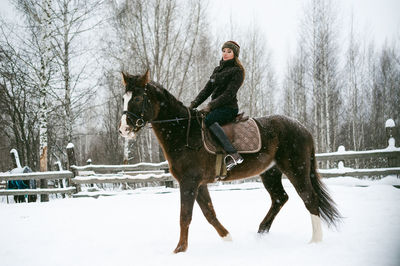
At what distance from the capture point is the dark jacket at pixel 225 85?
3.57 meters

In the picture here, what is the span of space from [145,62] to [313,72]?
1025cm

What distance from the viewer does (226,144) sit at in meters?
3.46

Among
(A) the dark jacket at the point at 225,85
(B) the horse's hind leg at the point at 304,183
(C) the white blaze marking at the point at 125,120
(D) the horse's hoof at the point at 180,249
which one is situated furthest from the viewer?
(B) the horse's hind leg at the point at 304,183

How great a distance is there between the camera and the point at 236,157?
3.51 m

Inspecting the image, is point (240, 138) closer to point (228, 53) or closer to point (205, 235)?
point (228, 53)

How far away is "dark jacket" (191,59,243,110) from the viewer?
357 cm

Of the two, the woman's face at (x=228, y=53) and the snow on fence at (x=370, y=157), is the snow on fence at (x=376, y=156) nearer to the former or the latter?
the snow on fence at (x=370, y=157)

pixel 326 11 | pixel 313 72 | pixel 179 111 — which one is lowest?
pixel 179 111

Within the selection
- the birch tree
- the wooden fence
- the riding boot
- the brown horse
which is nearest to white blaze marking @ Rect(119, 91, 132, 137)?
the brown horse

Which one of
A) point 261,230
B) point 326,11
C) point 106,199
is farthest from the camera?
point 326,11

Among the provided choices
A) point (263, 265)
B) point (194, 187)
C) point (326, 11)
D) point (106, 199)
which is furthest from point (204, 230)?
point (326, 11)

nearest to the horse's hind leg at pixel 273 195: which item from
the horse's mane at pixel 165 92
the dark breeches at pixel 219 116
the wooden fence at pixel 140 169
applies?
the dark breeches at pixel 219 116

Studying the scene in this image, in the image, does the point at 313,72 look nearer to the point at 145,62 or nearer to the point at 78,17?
the point at 145,62

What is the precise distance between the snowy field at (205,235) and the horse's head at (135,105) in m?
1.57
